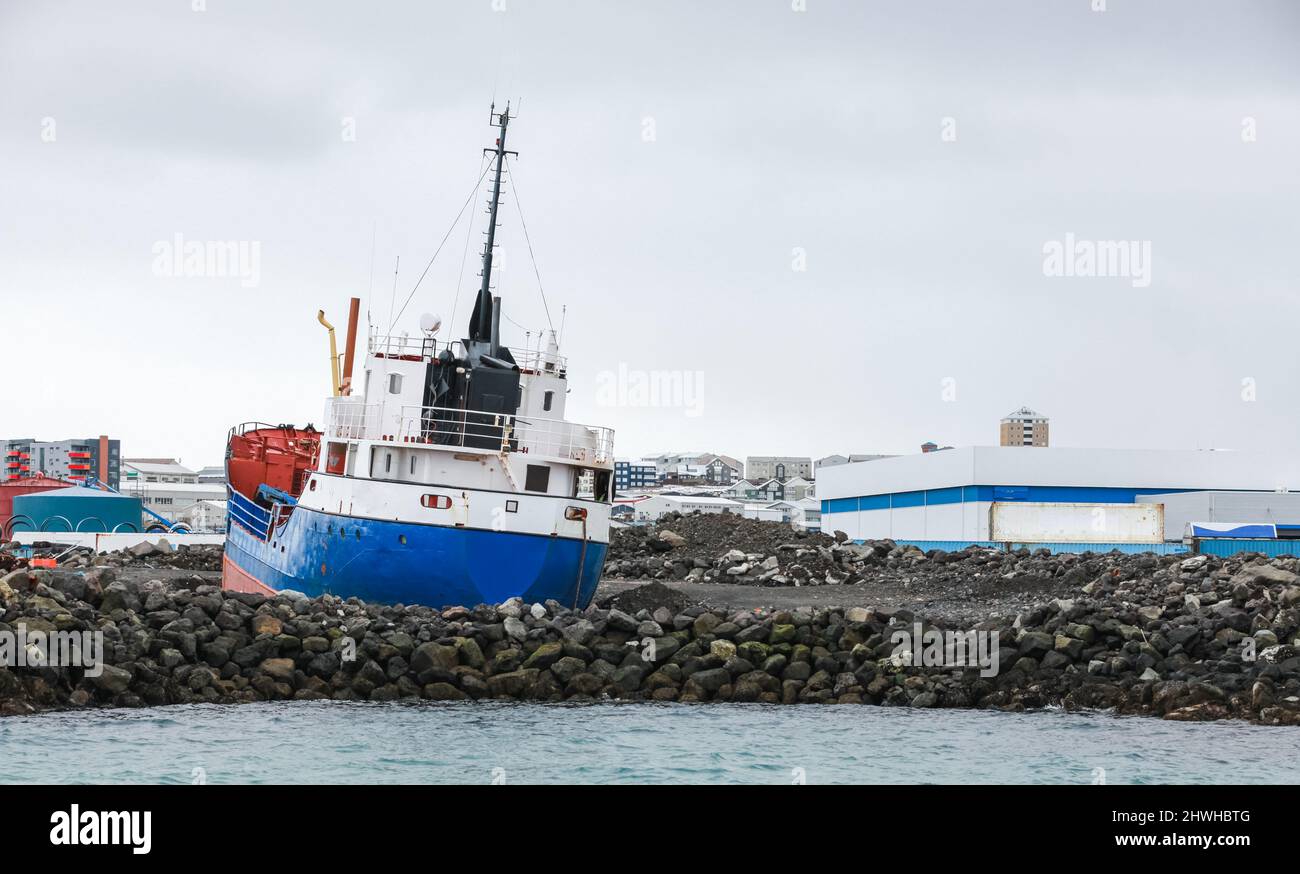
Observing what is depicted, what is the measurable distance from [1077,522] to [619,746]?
42.2m

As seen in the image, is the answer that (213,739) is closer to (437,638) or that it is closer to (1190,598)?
(437,638)

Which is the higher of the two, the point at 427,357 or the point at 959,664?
the point at 427,357

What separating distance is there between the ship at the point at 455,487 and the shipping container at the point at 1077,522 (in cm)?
3230

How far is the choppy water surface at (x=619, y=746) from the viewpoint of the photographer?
15219mm

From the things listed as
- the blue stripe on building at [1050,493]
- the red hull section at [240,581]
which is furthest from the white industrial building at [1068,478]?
the red hull section at [240,581]

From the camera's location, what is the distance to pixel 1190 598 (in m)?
24.5

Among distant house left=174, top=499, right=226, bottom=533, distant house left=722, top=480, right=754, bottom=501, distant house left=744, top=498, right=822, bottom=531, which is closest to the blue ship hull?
distant house left=744, top=498, right=822, bottom=531

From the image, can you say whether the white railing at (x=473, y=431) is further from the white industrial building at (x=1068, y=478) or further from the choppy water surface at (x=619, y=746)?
the white industrial building at (x=1068, y=478)

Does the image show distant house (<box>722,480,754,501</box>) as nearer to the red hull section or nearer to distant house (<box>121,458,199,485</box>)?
distant house (<box>121,458,199,485</box>)

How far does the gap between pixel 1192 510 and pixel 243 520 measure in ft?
129

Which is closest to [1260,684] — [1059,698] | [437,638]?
[1059,698]

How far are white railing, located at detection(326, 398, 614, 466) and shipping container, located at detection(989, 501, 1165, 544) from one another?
1255 inches

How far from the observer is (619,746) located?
→ 1680 cm
